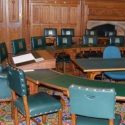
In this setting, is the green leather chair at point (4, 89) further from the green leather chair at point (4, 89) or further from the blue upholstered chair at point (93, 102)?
the blue upholstered chair at point (93, 102)

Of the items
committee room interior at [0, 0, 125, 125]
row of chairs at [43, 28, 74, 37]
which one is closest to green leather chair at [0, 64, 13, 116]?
committee room interior at [0, 0, 125, 125]

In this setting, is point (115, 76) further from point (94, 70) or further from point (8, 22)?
point (8, 22)

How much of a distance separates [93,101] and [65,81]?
0.83 metres

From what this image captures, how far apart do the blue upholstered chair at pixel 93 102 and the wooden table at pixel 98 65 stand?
1584 millimetres

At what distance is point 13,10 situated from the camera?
8258mm

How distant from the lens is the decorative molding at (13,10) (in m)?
8.20

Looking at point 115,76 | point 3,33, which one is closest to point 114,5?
point 3,33

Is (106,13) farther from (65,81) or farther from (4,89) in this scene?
(65,81)

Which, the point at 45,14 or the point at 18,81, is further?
the point at 45,14

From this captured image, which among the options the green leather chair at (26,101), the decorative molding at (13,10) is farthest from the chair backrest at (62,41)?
the green leather chair at (26,101)

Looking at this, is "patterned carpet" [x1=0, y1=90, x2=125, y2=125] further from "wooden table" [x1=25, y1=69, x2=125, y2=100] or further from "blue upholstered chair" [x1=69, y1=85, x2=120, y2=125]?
"blue upholstered chair" [x1=69, y1=85, x2=120, y2=125]

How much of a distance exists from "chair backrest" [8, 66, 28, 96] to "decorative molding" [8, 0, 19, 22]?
5.11 meters

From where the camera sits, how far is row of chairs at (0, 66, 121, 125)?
8.60ft

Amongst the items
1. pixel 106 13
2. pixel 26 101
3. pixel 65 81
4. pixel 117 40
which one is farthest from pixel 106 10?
pixel 26 101
